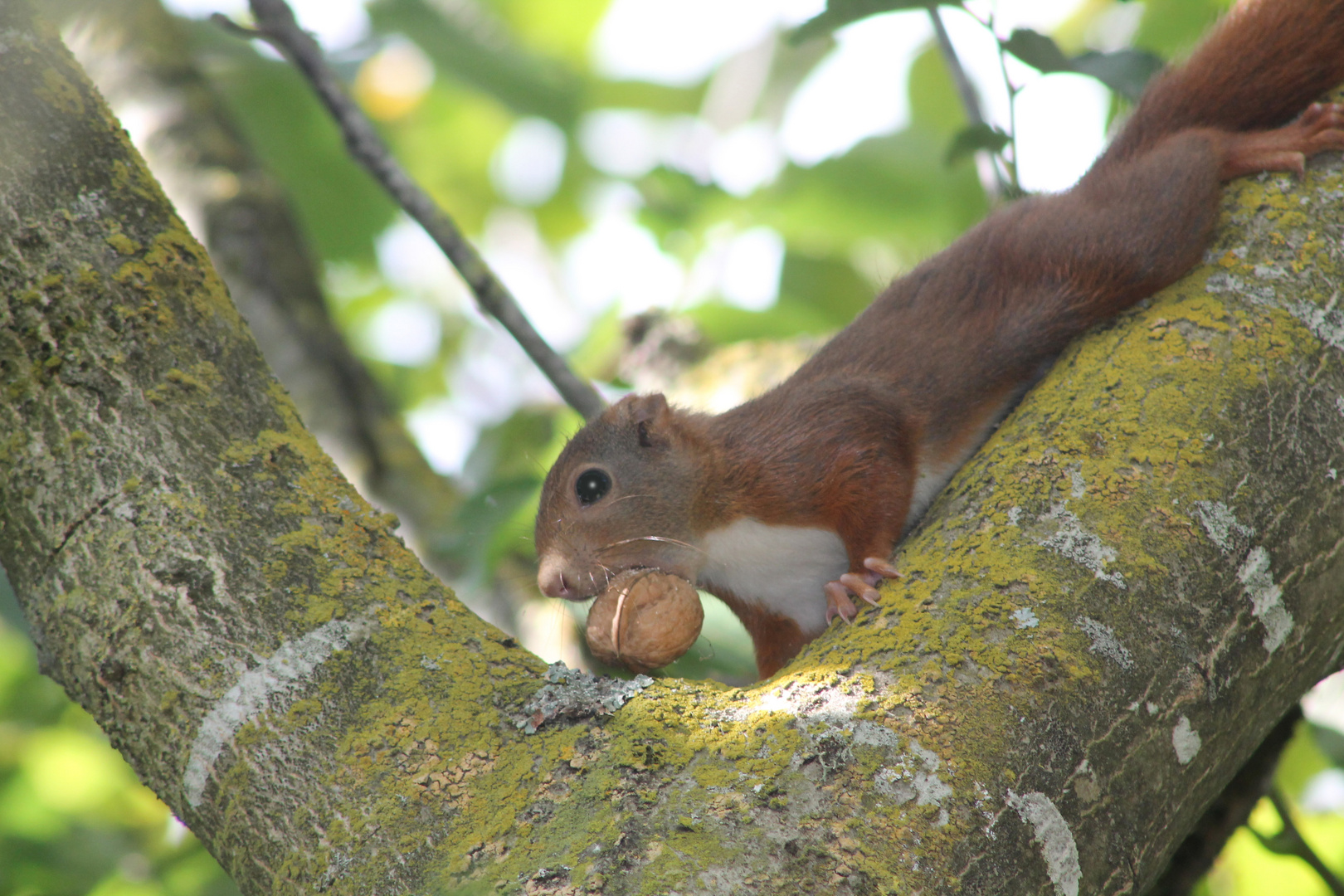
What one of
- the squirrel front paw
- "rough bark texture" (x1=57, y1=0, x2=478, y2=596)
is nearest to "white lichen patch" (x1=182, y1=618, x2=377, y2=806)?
Answer: the squirrel front paw

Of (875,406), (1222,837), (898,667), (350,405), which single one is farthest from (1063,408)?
→ (350,405)

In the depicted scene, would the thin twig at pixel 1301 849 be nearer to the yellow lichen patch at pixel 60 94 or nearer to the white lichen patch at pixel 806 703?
the white lichen patch at pixel 806 703

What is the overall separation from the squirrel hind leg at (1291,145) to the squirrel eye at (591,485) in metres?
2.17

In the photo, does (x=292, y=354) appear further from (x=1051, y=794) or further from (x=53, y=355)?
(x=1051, y=794)

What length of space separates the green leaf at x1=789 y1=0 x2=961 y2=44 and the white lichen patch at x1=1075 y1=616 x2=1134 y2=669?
A: 236cm

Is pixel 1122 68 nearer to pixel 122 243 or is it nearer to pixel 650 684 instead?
pixel 650 684

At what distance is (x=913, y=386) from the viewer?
11.9ft

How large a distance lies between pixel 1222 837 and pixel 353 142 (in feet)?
11.7

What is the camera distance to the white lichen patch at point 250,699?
6.75 feet

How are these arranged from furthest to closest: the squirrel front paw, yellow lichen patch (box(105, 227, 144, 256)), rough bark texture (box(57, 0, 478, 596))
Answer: rough bark texture (box(57, 0, 478, 596)) → the squirrel front paw → yellow lichen patch (box(105, 227, 144, 256))

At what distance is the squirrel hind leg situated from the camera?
2846 millimetres

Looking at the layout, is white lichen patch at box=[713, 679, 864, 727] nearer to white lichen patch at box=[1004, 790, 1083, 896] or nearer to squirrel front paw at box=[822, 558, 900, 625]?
white lichen patch at box=[1004, 790, 1083, 896]

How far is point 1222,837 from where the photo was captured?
3287 mm

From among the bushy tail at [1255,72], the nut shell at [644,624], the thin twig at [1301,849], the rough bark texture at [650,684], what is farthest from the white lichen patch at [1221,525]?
the bushy tail at [1255,72]
